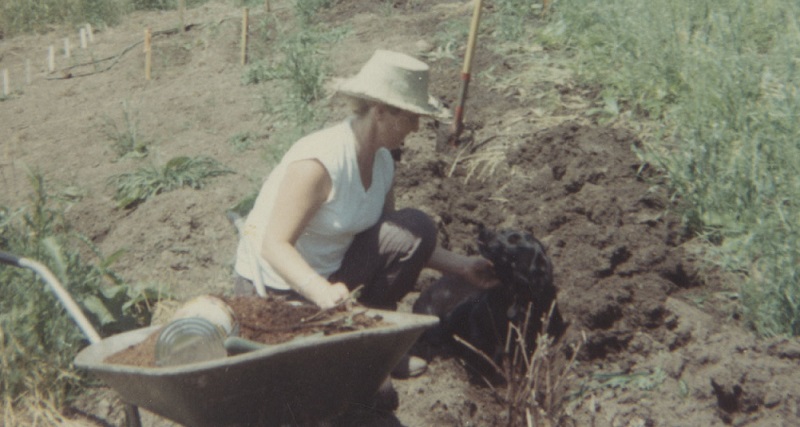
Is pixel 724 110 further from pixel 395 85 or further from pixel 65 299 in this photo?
pixel 65 299

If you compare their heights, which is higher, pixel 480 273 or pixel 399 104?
pixel 399 104

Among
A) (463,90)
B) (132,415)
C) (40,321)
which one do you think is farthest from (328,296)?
(463,90)

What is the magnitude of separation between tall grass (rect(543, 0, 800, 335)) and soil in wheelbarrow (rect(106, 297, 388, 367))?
5.61 ft

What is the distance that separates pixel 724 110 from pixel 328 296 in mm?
2665

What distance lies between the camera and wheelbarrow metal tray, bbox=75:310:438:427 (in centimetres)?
228

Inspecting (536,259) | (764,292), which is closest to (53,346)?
(536,259)

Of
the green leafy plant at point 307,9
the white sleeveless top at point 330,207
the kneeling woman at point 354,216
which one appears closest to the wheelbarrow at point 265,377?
the kneeling woman at point 354,216

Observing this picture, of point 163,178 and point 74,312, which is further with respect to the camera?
point 163,178

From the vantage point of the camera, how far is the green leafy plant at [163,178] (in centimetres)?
544

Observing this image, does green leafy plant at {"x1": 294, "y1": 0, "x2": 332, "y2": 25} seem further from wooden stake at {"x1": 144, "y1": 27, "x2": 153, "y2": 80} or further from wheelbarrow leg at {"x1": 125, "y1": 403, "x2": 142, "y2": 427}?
wheelbarrow leg at {"x1": 125, "y1": 403, "x2": 142, "y2": 427}

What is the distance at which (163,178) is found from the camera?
5496 mm

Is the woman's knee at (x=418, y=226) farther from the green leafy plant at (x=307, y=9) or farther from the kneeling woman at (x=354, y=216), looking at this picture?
the green leafy plant at (x=307, y=9)

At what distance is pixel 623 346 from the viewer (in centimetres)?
363

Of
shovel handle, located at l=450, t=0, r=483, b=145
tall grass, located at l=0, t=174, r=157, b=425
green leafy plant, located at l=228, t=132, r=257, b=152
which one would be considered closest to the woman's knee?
tall grass, located at l=0, t=174, r=157, b=425
